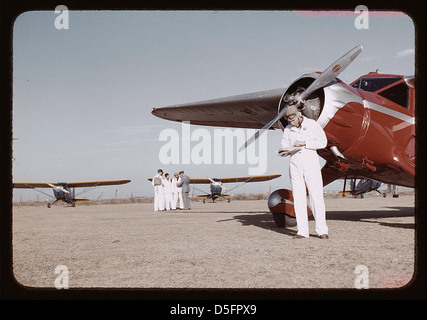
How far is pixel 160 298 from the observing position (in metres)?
2.27

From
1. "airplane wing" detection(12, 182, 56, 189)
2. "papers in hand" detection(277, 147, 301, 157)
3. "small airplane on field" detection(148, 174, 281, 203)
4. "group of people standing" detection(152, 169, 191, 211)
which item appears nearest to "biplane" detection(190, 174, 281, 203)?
"small airplane on field" detection(148, 174, 281, 203)

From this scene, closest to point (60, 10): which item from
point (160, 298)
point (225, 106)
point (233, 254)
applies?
point (160, 298)

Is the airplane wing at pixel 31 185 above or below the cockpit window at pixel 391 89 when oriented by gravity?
below

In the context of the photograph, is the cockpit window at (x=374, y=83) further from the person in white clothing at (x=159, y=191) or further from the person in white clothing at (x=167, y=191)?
the person in white clothing at (x=167, y=191)

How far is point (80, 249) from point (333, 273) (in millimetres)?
3320

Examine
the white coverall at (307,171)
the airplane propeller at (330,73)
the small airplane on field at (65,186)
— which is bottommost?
the small airplane on field at (65,186)

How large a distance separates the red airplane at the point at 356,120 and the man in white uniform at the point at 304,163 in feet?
0.78

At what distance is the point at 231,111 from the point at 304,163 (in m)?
4.15

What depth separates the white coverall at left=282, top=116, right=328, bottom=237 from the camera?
4.49 m

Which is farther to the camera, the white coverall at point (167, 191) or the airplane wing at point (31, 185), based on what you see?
the airplane wing at point (31, 185)

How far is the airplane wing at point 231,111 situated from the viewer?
24.5 feet

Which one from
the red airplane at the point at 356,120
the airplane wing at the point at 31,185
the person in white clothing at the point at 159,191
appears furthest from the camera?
the airplane wing at the point at 31,185

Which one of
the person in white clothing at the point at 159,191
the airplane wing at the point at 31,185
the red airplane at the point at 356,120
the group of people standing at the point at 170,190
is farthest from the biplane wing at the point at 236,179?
the red airplane at the point at 356,120

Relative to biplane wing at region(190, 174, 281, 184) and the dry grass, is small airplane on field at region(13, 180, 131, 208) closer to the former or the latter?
biplane wing at region(190, 174, 281, 184)
